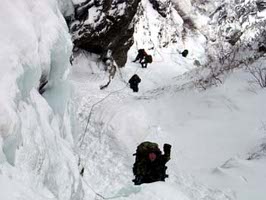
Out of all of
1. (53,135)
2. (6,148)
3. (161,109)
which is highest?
(6,148)

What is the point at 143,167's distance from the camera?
8023mm

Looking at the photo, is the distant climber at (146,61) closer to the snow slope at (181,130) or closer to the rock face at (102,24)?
the rock face at (102,24)

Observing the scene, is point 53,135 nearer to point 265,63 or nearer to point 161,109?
point 161,109

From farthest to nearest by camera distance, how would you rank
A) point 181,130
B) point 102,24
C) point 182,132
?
point 102,24
point 181,130
point 182,132

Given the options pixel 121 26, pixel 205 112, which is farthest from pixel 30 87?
pixel 121 26

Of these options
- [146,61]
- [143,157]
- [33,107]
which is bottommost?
[146,61]

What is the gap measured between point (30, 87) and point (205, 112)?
9.39 metres

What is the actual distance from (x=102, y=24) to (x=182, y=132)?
5.41 metres

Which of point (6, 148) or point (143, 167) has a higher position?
point (6, 148)

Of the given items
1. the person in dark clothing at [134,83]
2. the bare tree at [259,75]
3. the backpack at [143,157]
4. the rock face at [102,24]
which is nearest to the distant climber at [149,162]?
the backpack at [143,157]

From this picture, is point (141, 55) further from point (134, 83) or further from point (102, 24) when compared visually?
point (102, 24)

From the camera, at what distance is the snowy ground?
32.2 feet

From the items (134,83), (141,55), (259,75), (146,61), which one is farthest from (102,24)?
(259,75)

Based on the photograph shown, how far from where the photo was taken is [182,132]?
13.2 m
